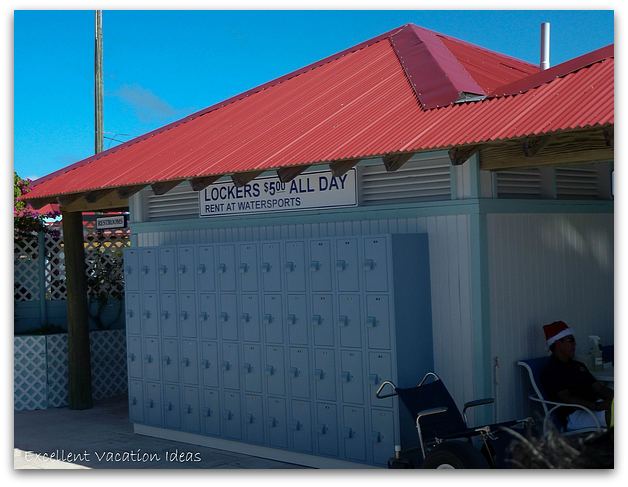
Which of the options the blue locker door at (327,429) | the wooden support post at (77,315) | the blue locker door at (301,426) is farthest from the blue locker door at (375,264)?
the wooden support post at (77,315)

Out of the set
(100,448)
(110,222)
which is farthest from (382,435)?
(110,222)

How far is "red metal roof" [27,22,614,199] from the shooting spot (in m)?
7.29

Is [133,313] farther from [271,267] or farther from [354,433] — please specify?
[354,433]

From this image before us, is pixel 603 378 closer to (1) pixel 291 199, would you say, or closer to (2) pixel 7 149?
(1) pixel 291 199

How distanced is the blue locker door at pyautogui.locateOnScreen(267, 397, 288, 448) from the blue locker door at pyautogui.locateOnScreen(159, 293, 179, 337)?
5.05 feet

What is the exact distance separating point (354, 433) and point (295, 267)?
5.00 feet

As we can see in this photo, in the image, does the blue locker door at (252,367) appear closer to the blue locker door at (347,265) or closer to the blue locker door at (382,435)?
the blue locker door at (347,265)

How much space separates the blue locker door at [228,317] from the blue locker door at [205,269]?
0.68 feet

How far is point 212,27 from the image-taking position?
30.0 ft

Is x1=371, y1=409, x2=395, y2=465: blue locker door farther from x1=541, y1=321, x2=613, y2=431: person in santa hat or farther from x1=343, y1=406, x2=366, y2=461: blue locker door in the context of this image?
x1=541, y1=321, x2=613, y2=431: person in santa hat

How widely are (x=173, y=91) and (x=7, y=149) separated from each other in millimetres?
3923

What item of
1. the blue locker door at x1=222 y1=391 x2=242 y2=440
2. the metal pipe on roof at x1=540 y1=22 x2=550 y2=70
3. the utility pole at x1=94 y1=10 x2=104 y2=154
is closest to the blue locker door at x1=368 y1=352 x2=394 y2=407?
the blue locker door at x1=222 y1=391 x2=242 y2=440

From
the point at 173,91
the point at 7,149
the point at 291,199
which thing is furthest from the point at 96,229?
the point at 7,149

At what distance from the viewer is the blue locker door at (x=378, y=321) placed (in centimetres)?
813
